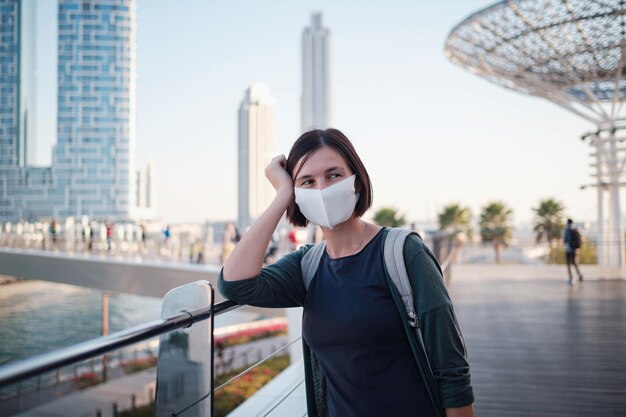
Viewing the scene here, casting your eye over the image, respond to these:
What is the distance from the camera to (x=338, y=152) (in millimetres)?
1710

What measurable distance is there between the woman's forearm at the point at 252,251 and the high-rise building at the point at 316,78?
7626 inches

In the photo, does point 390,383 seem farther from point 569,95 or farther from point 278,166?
point 569,95

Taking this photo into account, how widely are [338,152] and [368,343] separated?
65 centimetres

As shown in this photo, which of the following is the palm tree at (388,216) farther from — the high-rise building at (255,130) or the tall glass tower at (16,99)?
the high-rise building at (255,130)

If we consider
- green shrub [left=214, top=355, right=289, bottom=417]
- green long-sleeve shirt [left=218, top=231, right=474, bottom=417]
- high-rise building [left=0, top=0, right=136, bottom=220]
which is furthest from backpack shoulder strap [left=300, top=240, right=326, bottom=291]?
high-rise building [left=0, top=0, right=136, bottom=220]

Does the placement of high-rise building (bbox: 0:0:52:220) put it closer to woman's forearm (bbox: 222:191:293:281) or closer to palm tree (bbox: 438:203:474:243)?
palm tree (bbox: 438:203:474:243)

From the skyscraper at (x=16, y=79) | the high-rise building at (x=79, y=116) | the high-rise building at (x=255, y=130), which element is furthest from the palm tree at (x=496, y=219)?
the high-rise building at (x=255, y=130)

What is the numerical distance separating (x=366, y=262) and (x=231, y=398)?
68.7ft

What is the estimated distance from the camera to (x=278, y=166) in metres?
1.83

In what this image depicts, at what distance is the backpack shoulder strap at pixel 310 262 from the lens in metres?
1.74

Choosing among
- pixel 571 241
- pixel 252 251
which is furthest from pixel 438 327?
pixel 571 241

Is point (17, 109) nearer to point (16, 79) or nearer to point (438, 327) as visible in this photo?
→ point (16, 79)

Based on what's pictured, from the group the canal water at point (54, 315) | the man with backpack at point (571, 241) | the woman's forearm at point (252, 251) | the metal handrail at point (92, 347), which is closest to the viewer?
the metal handrail at point (92, 347)

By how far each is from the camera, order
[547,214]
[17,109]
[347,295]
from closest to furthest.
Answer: [347,295] → [547,214] → [17,109]
